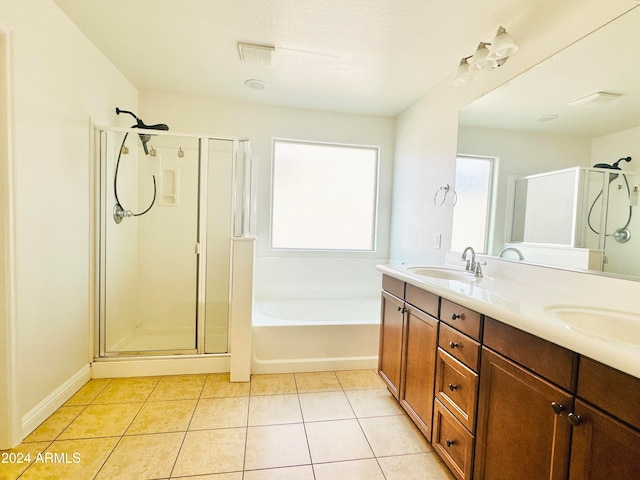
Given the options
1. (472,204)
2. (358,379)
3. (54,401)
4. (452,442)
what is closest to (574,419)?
(452,442)

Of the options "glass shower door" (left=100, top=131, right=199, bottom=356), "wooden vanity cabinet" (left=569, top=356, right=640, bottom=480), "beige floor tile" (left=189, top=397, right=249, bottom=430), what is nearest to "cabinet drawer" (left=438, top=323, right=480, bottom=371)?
"wooden vanity cabinet" (left=569, top=356, right=640, bottom=480)

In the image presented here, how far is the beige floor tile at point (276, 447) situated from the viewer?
143 cm

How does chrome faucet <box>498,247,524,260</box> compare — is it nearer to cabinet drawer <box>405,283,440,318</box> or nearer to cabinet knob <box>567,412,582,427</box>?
cabinet drawer <box>405,283,440,318</box>

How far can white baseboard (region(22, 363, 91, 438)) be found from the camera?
155cm

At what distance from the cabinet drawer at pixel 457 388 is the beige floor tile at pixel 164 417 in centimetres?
143

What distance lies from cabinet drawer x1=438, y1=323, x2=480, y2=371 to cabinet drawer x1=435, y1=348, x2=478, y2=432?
0.03m

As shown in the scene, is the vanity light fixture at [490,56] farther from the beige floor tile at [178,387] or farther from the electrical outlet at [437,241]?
the beige floor tile at [178,387]

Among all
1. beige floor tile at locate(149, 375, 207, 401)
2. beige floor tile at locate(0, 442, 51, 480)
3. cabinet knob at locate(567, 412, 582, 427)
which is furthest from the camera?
beige floor tile at locate(149, 375, 207, 401)

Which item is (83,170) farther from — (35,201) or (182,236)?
(182,236)

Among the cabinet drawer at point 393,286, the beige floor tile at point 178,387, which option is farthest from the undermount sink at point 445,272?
the beige floor tile at point 178,387

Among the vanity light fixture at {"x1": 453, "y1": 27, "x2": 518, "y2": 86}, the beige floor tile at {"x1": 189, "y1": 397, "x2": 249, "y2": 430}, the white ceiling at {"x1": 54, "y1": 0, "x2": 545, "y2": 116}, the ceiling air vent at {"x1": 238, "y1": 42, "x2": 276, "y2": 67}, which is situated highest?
the white ceiling at {"x1": 54, "y1": 0, "x2": 545, "y2": 116}

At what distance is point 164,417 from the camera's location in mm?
1737

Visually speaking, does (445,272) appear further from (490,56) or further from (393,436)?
(490,56)

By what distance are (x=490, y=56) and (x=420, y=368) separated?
1.76 metres
